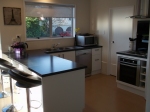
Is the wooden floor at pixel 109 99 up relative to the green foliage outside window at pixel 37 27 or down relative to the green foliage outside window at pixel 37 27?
down

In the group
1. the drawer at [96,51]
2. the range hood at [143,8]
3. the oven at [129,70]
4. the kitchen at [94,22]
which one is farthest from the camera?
the drawer at [96,51]

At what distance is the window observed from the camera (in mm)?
4551

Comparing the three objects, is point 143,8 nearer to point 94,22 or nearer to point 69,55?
point 94,22

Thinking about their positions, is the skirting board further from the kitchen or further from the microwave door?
the microwave door

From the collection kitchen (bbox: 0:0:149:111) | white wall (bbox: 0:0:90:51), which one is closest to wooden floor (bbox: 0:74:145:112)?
kitchen (bbox: 0:0:149:111)

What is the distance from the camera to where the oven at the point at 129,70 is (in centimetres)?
373

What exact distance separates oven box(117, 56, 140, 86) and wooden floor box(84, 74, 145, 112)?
0.98 ft

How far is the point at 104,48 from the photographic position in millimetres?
5312

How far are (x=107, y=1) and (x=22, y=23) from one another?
8.28 ft

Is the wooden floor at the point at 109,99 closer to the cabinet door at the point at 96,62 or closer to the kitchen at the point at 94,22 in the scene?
the cabinet door at the point at 96,62

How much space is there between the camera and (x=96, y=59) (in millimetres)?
5316

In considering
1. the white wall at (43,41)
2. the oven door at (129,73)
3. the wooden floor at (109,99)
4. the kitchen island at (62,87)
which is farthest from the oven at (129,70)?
the white wall at (43,41)

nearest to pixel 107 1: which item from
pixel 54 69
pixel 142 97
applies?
pixel 142 97

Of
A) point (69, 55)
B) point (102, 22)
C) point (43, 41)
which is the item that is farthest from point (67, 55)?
point (102, 22)
